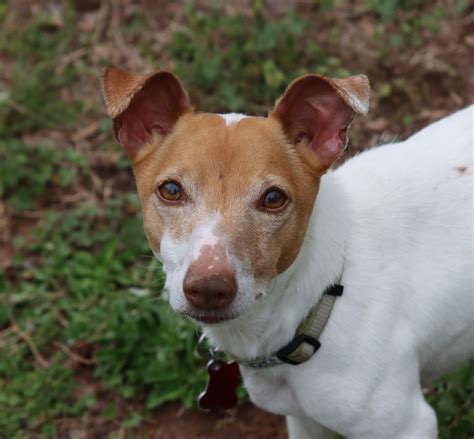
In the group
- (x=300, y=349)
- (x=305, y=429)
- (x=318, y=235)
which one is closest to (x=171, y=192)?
(x=318, y=235)

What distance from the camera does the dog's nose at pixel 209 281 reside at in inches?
110

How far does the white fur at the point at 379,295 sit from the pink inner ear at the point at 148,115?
704 millimetres

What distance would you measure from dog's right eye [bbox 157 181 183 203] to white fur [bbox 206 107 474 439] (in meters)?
0.56

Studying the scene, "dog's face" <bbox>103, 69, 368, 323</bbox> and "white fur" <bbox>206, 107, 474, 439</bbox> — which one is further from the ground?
"dog's face" <bbox>103, 69, 368, 323</bbox>

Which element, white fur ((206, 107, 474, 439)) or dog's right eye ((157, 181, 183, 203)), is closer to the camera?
dog's right eye ((157, 181, 183, 203))

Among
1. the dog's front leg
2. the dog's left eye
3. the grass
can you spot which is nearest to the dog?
the dog's left eye

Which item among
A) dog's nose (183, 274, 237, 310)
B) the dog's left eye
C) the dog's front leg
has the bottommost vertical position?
the dog's front leg

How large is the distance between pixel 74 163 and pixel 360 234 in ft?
11.1

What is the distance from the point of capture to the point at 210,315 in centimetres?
297

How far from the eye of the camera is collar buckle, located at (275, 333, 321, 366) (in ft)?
10.7

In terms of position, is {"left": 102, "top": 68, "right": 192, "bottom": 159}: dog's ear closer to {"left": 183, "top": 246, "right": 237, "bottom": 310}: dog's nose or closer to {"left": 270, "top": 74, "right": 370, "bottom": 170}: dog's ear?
{"left": 270, "top": 74, "right": 370, "bottom": 170}: dog's ear

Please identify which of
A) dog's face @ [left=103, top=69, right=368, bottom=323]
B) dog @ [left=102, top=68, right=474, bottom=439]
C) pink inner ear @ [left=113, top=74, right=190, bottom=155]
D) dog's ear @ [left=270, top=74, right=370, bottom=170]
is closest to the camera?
dog's face @ [left=103, top=69, right=368, bottom=323]

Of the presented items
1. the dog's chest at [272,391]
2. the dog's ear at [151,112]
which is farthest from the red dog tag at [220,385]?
the dog's ear at [151,112]

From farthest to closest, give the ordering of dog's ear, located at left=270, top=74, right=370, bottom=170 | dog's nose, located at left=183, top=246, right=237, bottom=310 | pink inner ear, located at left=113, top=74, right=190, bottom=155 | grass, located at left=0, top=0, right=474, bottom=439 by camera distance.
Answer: grass, located at left=0, top=0, right=474, bottom=439
pink inner ear, located at left=113, top=74, right=190, bottom=155
dog's ear, located at left=270, top=74, right=370, bottom=170
dog's nose, located at left=183, top=246, right=237, bottom=310
